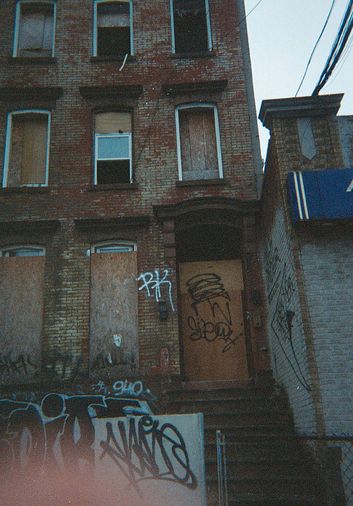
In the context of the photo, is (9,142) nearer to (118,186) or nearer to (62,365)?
(118,186)

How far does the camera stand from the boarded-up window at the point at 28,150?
11.4m

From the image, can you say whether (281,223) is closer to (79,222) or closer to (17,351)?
(79,222)

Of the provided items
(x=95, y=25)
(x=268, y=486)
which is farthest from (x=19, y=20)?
(x=268, y=486)

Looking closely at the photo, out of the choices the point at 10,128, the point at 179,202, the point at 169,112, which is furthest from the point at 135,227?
the point at 10,128

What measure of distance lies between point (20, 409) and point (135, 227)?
14.0 ft

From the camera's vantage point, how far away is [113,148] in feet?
38.2

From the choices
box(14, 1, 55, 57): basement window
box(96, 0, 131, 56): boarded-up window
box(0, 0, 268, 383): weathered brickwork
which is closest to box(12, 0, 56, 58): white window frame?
box(14, 1, 55, 57): basement window

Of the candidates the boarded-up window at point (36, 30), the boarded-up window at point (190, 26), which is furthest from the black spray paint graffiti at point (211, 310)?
the boarded-up window at point (36, 30)

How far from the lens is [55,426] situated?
9055mm

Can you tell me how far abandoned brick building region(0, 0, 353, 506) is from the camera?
8789 millimetres

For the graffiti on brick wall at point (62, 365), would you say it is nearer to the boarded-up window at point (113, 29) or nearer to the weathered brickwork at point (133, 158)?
the weathered brickwork at point (133, 158)

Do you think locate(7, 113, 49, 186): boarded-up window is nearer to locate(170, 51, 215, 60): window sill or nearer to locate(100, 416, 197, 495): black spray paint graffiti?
locate(170, 51, 215, 60): window sill

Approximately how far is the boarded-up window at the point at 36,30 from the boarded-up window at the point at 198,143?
13.1 feet

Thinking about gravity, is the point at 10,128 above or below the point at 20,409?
above
